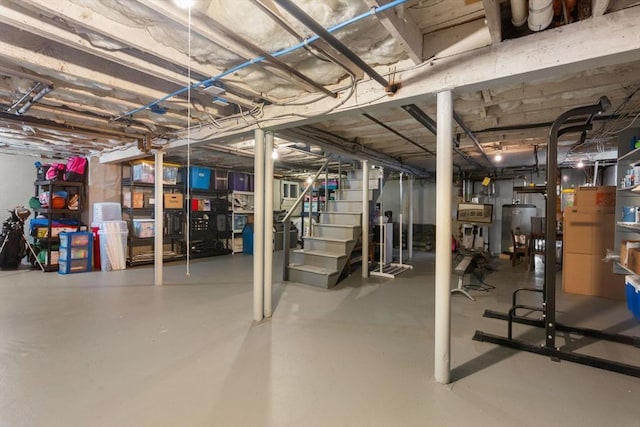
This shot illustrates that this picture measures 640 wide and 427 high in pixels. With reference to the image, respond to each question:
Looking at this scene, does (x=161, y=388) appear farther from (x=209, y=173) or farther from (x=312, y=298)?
(x=209, y=173)

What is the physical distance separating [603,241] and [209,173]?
23.2 feet

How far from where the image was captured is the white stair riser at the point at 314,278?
405 cm

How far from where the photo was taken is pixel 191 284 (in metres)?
4.24

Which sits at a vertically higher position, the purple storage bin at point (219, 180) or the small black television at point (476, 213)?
the purple storage bin at point (219, 180)

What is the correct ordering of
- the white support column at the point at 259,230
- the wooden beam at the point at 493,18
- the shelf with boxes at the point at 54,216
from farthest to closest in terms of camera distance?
the shelf with boxes at the point at 54,216
the white support column at the point at 259,230
the wooden beam at the point at 493,18

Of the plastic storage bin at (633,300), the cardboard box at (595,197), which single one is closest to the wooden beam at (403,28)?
the plastic storage bin at (633,300)

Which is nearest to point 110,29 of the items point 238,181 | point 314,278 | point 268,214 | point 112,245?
point 268,214

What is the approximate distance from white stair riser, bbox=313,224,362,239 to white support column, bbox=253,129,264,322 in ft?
6.18

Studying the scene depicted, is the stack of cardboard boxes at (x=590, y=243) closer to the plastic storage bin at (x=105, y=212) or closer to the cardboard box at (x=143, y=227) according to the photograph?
the cardboard box at (x=143, y=227)

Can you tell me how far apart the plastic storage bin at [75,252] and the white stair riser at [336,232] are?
387cm

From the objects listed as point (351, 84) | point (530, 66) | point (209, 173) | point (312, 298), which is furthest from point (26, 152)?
point (530, 66)

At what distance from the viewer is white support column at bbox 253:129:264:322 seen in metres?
2.89

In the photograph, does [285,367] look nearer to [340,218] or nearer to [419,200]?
[340,218]

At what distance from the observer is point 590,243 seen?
3924 millimetres
